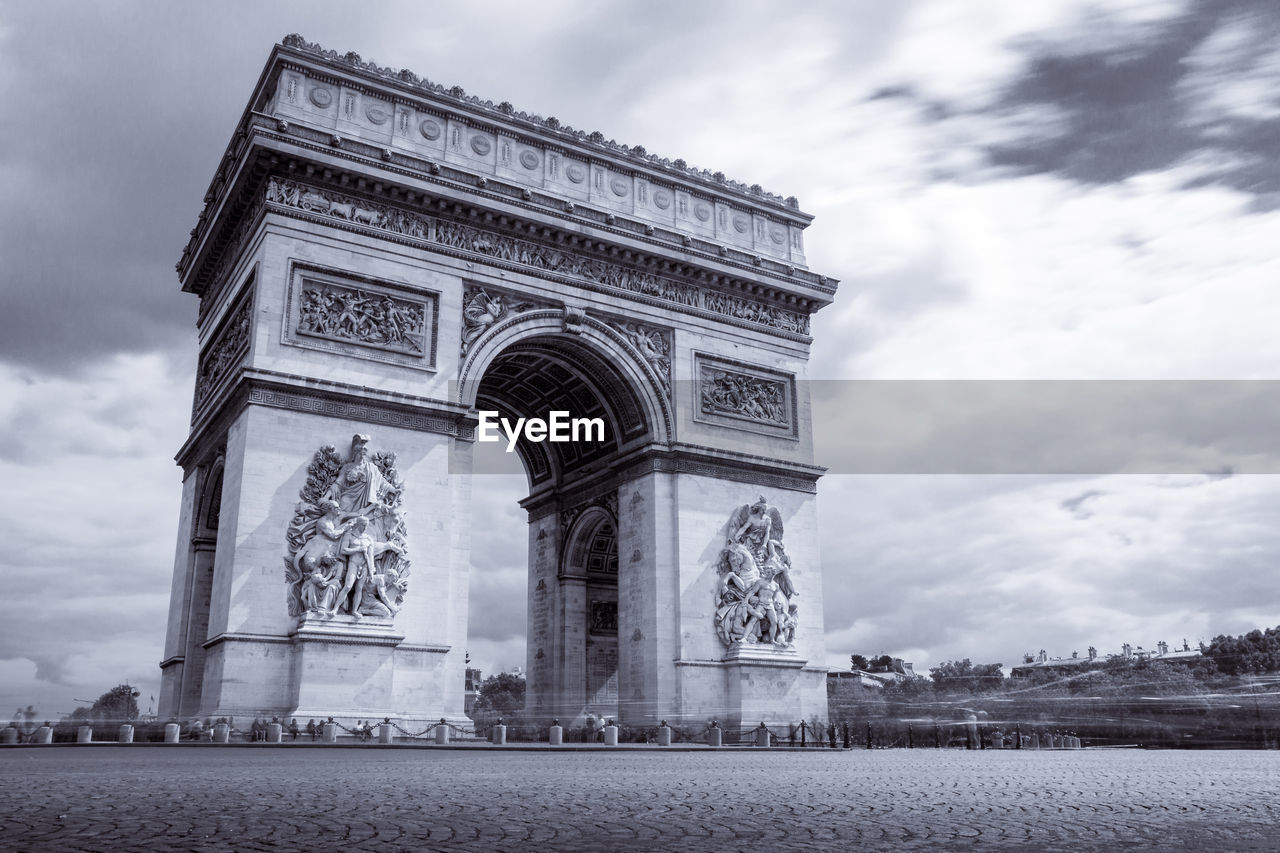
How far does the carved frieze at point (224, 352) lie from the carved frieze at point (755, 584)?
39.8 feet

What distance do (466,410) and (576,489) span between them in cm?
683

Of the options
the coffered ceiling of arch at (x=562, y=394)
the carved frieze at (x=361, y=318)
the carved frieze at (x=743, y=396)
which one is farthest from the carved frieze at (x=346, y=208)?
the carved frieze at (x=743, y=396)

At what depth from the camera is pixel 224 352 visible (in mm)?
25203

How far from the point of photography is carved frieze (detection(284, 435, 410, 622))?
21047 mm

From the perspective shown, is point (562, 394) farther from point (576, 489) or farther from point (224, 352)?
point (224, 352)

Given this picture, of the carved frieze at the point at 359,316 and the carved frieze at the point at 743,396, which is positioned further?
the carved frieze at the point at 743,396

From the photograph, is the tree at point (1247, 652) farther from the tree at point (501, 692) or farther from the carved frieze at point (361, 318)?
the tree at point (501, 692)

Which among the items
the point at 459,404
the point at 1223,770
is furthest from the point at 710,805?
the point at 459,404

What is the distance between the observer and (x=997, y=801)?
6594 millimetres

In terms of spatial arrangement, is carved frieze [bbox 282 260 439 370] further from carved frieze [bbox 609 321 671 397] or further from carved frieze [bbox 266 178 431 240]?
carved frieze [bbox 609 321 671 397]

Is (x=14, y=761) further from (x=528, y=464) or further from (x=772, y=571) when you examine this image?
(x=528, y=464)

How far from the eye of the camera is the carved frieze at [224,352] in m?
23.6

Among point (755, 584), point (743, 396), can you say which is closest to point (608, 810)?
point (755, 584)

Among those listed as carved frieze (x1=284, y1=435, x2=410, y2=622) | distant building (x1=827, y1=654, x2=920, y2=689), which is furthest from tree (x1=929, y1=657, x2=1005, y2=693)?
carved frieze (x1=284, y1=435, x2=410, y2=622)
